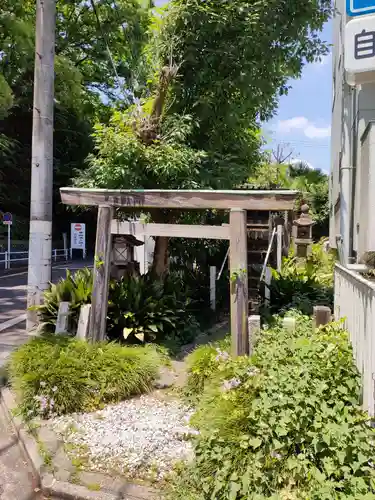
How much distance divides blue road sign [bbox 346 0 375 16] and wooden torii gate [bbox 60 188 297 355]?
2.15 meters

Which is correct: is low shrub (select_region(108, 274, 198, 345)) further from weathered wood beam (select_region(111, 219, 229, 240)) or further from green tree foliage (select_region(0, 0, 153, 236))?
green tree foliage (select_region(0, 0, 153, 236))

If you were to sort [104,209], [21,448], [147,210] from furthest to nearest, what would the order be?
[147,210] → [104,209] → [21,448]

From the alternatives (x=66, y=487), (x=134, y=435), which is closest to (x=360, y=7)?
(x=134, y=435)

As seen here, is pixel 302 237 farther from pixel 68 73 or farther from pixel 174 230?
pixel 68 73

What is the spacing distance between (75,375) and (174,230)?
91.2 inches

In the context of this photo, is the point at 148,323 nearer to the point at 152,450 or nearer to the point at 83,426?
the point at 83,426

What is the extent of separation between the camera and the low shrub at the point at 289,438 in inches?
103

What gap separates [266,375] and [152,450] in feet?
3.95

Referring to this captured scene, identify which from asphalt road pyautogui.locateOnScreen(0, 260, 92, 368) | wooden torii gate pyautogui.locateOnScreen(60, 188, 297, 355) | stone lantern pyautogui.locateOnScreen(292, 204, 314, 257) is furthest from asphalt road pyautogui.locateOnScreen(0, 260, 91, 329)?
stone lantern pyautogui.locateOnScreen(292, 204, 314, 257)

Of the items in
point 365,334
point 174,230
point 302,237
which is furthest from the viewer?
point 302,237

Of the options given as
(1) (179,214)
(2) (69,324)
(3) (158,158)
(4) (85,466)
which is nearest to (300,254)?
(1) (179,214)

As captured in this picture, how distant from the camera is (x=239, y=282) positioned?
5.27 metres

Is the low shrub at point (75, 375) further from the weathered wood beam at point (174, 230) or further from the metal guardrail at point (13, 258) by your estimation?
the metal guardrail at point (13, 258)

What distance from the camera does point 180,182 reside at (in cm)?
782
